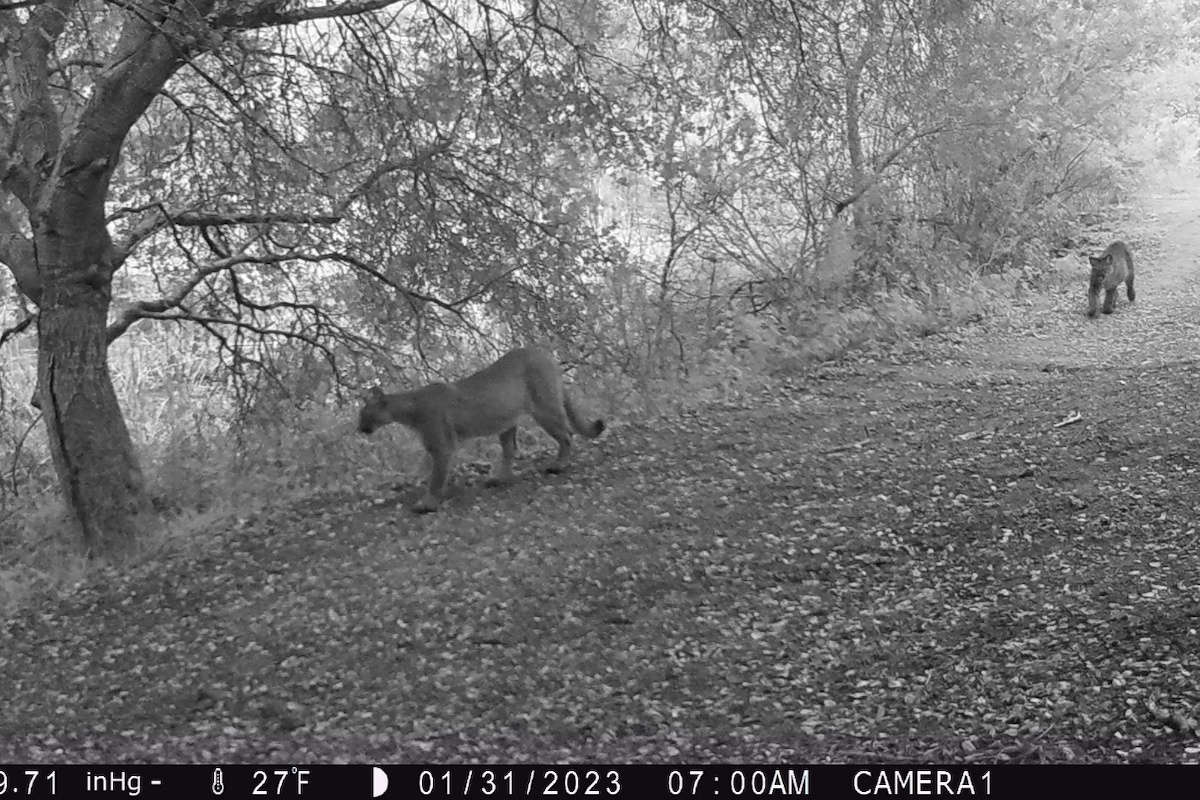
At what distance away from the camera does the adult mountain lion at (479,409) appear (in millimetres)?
8258

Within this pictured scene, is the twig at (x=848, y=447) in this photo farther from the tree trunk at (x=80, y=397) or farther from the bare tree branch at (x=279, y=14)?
the tree trunk at (x=80, y=397)

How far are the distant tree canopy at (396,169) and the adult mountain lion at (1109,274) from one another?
131 inches

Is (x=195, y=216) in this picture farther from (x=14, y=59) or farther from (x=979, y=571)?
(x=979, y=571)

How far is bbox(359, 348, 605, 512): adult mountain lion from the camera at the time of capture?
8.26 meters

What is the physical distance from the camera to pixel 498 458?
944 cm

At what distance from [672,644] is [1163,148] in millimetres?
28795

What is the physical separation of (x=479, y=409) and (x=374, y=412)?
2.49ft

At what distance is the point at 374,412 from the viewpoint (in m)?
8.39

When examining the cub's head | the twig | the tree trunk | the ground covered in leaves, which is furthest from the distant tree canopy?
the twig

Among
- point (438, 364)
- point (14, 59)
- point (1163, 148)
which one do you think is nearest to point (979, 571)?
point (438, 364)

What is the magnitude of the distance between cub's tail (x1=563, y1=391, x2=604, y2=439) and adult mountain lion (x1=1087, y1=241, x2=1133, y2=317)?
8.97 meters
